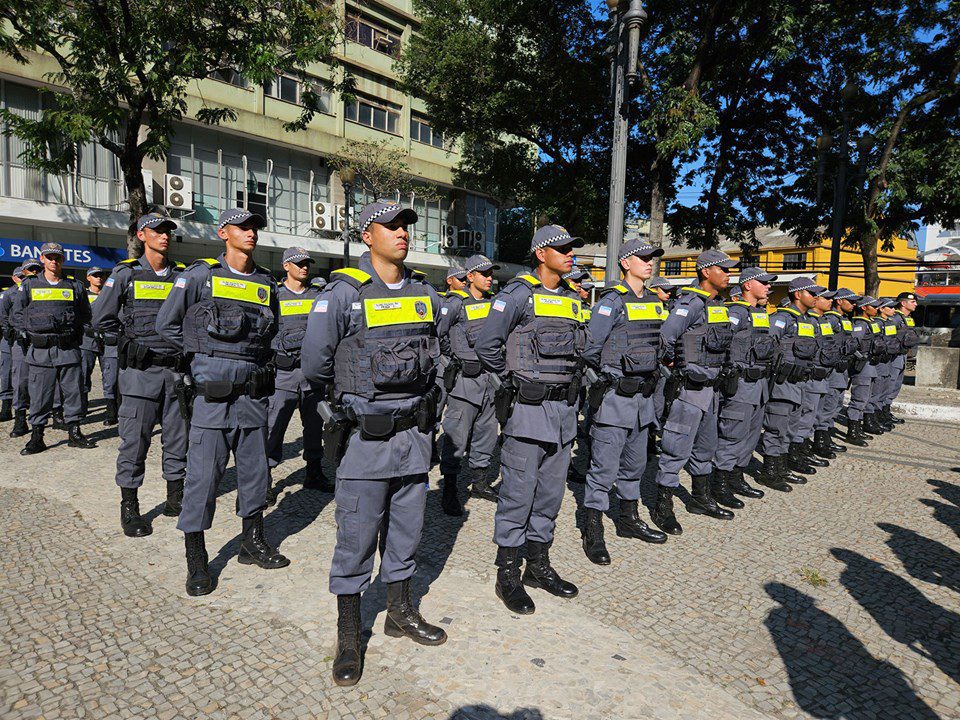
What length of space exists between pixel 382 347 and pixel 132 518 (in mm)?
2852

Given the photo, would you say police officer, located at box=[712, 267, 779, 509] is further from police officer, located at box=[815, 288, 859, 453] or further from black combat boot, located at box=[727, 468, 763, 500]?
police officer, located at box=[815, 288, 859, 453]

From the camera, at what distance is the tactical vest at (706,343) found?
17.1 ft

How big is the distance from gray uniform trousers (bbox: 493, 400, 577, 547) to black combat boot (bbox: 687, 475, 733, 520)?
88.6 inches

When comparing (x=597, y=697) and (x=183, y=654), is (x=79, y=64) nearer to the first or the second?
(x=183, y=654)

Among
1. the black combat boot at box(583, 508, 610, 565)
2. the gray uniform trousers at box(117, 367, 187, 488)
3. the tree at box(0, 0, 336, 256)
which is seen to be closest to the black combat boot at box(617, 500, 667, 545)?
the black combat boot at box(583, 508, 610, 565)

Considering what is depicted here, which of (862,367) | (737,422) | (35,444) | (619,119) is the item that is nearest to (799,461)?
(737,422)

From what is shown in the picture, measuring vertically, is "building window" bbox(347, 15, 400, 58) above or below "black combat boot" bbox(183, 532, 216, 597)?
above

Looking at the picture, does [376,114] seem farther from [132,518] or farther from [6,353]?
[132,518]

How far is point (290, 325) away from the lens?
18.7ft

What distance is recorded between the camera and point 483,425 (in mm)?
5863

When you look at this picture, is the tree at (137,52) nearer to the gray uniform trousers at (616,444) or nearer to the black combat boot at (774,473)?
the gray uniform trousers at (616,444)

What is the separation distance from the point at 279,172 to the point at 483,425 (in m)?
21.4

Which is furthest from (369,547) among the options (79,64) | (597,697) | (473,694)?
Result: (79,64)

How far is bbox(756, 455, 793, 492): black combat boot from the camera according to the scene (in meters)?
6.34
